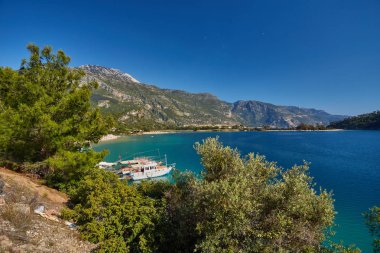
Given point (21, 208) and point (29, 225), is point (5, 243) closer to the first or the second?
point (29, 225)

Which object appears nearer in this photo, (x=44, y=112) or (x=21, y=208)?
(x=21, y=208)

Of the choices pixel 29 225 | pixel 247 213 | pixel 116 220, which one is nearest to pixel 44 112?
pixel 29 225

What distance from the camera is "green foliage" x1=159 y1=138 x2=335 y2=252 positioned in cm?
1061

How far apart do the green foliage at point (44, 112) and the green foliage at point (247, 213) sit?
478 inches

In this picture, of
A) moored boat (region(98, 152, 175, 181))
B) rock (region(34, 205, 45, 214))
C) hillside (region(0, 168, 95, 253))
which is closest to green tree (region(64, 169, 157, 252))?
hillside (region(0, 168, 95, 253))

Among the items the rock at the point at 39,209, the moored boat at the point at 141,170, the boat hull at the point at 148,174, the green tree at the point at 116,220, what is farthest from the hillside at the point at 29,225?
the boat hull at the point at 148,174

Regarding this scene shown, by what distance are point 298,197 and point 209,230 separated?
502cm

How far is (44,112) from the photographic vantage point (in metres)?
19.6

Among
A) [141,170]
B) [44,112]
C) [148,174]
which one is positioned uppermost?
[44,112]

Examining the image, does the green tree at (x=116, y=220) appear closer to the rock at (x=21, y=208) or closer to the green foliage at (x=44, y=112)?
the rock at (x=21, y=208)

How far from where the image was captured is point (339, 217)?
97.8ft

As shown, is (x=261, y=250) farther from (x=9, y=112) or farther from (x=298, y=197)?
(x=9, y=112)

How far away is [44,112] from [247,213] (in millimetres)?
18374

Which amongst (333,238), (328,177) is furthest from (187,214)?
(328,177)
